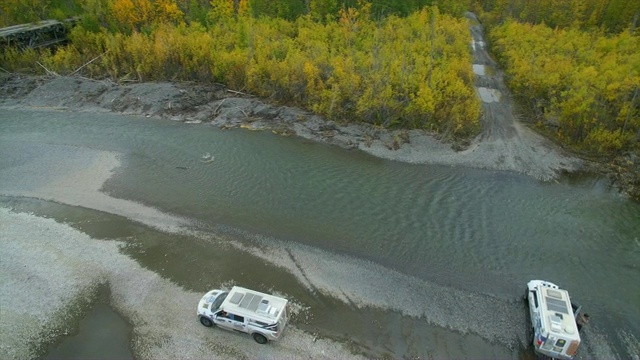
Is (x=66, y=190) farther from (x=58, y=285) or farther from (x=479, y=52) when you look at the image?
(x=479, y=52)

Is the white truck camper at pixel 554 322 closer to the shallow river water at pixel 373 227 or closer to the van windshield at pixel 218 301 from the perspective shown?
the shallow river water at pixel 373 227

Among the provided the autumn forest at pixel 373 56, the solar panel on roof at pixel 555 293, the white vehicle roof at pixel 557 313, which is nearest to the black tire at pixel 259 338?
the white vehicle roof at pixel 557 313

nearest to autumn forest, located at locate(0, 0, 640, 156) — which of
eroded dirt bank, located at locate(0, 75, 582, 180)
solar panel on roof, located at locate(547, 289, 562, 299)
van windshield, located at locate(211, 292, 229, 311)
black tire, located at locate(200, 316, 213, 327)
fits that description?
eroded dirt bank, located at locate(0, 75, 582, 180)

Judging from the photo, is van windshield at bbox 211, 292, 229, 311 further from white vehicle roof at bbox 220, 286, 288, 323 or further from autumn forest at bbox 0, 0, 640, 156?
autumn forest at bbox 0, 0, 640, 156

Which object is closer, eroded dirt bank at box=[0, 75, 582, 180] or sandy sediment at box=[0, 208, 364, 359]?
sandy sediment at box=[0, 208, 364, 359]

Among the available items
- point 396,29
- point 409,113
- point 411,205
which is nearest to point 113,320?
point 411,205

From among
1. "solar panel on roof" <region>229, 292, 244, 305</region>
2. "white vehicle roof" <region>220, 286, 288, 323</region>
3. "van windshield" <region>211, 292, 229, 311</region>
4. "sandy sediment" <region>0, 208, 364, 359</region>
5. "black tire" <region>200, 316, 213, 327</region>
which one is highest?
"white vehicle roof" <region>220, 286, 288, 323</region>

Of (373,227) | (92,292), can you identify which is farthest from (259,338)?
(373,227)
